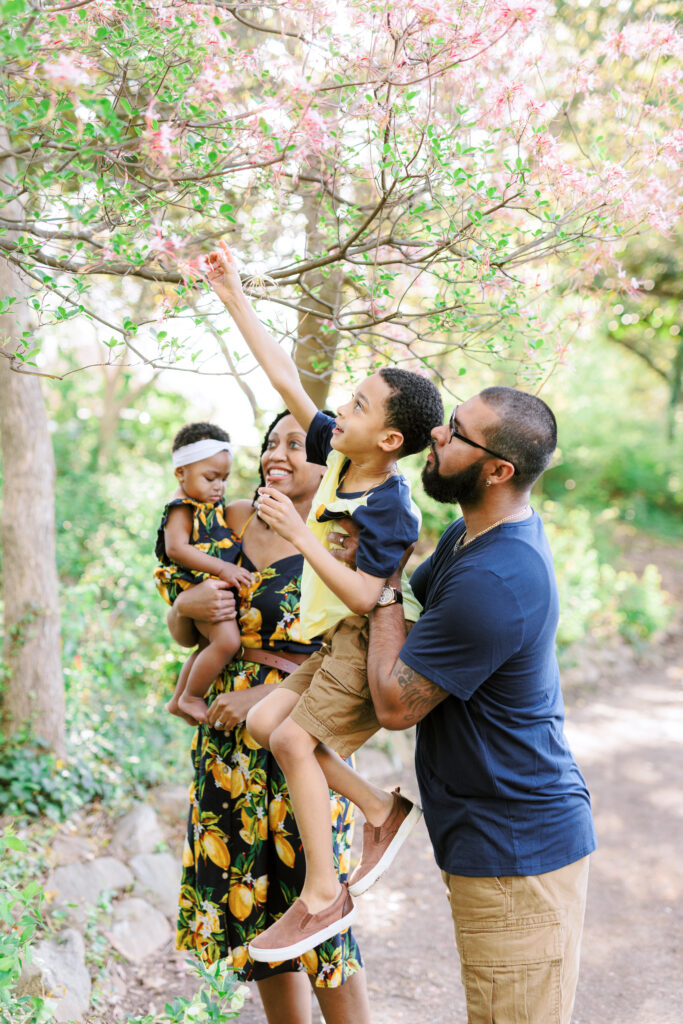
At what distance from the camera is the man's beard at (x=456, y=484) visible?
7.12 ft

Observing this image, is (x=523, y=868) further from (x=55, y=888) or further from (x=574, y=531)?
(x=574, y=531)

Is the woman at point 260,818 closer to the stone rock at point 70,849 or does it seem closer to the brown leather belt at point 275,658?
the brown leather belt at point 275,658

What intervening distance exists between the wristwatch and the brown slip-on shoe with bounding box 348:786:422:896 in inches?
24.5

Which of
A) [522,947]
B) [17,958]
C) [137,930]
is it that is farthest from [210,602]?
[137,930]

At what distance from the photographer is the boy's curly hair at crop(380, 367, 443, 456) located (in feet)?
8.16

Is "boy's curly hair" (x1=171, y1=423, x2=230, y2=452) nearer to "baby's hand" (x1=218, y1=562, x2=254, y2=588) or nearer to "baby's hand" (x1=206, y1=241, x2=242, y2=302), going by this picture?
"baby's hand" (x1=218, y1=562, x2=254, y2=588)

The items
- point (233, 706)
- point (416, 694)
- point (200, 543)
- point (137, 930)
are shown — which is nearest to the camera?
point (416, 694)

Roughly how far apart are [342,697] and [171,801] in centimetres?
341

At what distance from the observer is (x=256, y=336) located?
8.46 ft

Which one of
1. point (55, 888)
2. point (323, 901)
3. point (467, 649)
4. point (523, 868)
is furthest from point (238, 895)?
point (55, 888)

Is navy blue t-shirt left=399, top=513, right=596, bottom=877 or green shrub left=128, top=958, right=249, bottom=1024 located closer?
navy blue t-shirt left=399, top=513, right=596, bottom=877

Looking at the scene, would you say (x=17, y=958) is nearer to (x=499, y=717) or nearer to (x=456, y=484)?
(x=499, y=717)

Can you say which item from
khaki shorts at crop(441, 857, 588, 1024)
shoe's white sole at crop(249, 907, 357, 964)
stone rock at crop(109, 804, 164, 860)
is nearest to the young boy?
shoe's white sole at crop(249, 907, 357, 964)

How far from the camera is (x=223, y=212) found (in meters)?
2.60
